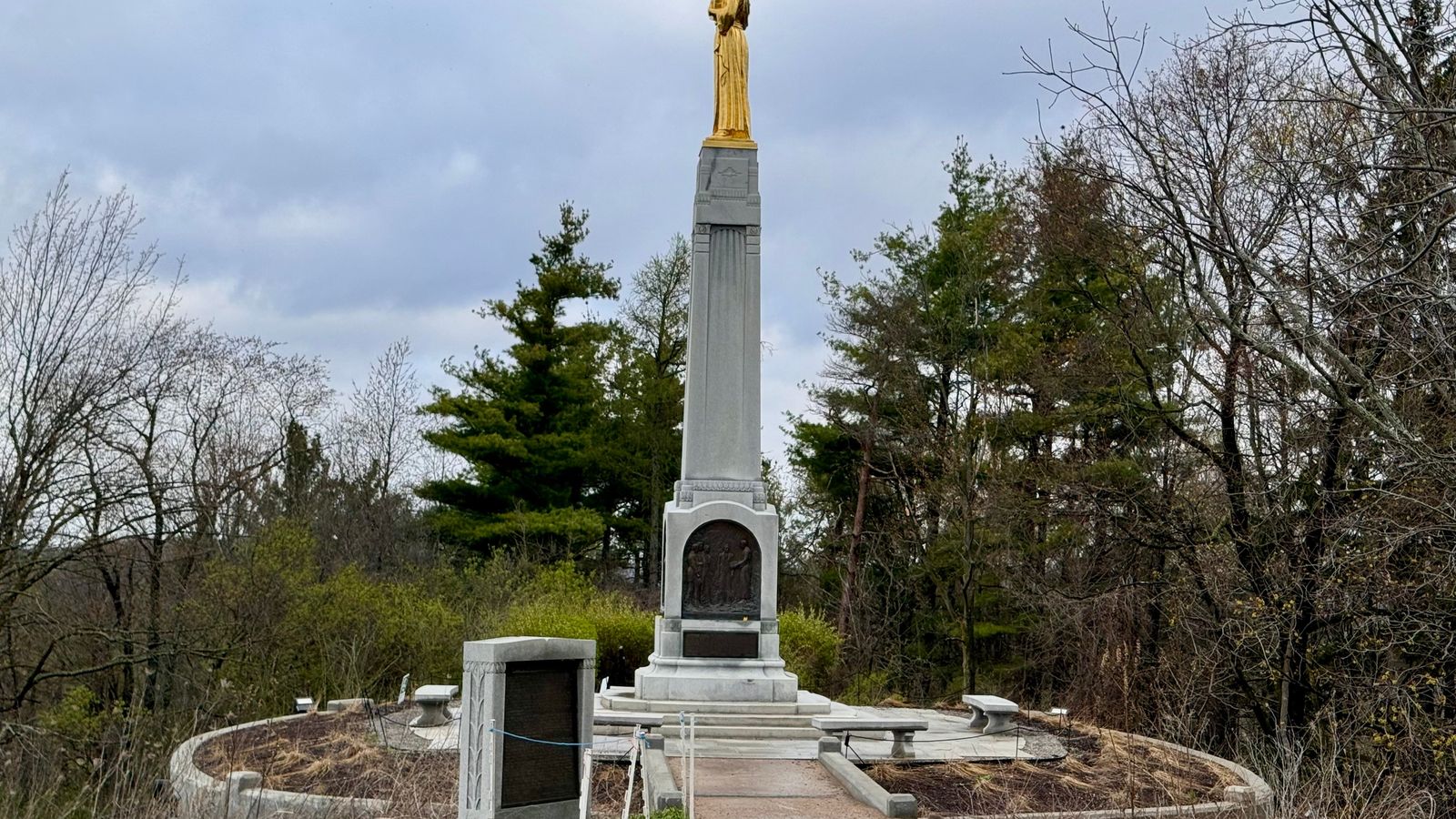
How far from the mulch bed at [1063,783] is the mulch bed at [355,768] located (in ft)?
7.85

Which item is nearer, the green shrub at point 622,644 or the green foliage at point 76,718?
the green foliage at point 76,718

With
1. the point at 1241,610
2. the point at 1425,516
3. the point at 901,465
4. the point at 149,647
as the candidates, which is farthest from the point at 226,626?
the point at 901,465

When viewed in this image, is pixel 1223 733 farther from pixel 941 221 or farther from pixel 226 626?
pixel 941 221

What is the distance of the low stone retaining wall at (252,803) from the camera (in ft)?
26.7

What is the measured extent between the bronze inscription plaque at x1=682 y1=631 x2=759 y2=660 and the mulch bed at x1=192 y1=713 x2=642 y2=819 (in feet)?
12.5

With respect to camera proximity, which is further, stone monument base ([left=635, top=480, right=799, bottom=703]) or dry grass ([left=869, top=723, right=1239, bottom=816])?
stone monument base ([left=635, top=480, right=799, bottom=703])

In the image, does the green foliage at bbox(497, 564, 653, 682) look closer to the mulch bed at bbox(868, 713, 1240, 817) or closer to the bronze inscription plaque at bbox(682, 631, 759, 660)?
the bronze inscription plaque at bbox(682, 631, 759, 660)

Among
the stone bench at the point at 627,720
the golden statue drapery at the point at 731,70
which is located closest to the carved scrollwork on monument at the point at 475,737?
the stone bench at the point at 627,720

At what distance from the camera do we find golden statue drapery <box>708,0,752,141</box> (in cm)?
1698

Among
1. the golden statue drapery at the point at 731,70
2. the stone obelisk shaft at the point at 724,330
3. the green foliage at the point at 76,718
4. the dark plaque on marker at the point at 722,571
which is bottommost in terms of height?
the green foliage at the point at 76,718

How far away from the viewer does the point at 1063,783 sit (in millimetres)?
10492

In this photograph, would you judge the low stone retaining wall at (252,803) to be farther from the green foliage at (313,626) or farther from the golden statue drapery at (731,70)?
the golden statue drapery at (731,70)

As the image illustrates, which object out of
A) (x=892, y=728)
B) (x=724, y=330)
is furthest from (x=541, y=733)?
(x=724, y=330)

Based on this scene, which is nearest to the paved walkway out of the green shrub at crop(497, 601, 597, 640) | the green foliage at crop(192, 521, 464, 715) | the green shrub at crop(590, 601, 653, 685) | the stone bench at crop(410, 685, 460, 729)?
the stone bench at crop(410, 685, 460, 729)
